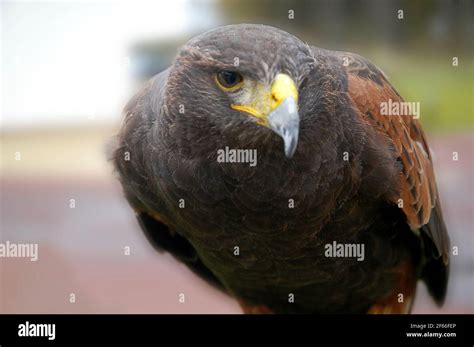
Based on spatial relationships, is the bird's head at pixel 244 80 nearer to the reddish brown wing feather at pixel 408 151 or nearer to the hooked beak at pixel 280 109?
the hooked beak at pixel 280 109

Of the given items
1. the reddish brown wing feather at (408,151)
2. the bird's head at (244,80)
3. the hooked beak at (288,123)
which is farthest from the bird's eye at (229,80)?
the reddish brown wing feather at (408,151)

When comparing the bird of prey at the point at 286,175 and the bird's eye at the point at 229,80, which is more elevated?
the bird's eye at the point at 229,80

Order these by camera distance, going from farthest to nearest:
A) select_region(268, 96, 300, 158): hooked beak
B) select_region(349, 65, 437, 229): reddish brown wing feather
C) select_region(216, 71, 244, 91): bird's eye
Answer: select_region(349, 65, 437, 229): reddish brown wing feather → select_region(216, 71, 244, 91): bird's eye → select_region(268, 96, 300, 158): hooked beak

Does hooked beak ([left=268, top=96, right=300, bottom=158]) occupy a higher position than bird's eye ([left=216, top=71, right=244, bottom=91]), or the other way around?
bird's eye ([left=216, top=71, right=244, bottom=91])

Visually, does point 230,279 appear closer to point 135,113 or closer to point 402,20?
point 135,113

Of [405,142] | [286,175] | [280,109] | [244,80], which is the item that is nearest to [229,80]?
[244,80]

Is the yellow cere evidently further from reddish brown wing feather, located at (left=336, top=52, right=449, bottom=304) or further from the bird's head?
reddish brown wing feather, located at (left=336, top=52, right=449, bottom=304)

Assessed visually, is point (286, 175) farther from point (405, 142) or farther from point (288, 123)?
point (405, 142)

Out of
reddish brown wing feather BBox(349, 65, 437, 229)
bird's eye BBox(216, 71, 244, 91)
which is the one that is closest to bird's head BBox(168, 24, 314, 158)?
bird's eye BBox(216, 71, 244, 91)
